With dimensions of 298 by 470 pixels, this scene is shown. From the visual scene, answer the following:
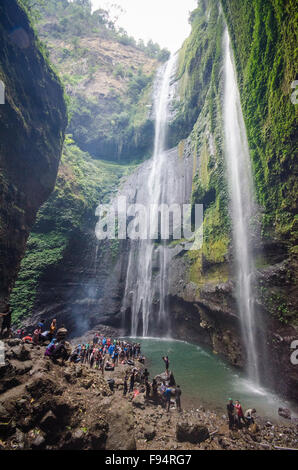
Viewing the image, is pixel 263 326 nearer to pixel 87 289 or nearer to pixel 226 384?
pixel 226 384

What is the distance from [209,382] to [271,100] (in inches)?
509

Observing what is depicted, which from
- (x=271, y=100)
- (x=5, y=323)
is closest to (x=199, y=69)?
(x=271, y=100)

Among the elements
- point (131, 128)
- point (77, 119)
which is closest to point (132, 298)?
point (131, 128)

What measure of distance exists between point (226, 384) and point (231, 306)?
380 cm

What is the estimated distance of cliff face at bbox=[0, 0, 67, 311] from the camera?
977cm

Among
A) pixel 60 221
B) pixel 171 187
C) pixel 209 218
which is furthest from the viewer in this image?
pixel 171 187

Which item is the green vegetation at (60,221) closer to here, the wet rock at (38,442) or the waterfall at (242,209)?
→ the wet rock at (38,442)

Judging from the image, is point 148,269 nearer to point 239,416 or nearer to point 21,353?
point 239,416

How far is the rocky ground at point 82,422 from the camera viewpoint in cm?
402

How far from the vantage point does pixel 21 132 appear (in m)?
11.0

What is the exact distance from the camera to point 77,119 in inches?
1251

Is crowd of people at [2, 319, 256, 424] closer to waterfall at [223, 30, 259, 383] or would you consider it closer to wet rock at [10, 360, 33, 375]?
wet rock at [10, 360, 33, 375]

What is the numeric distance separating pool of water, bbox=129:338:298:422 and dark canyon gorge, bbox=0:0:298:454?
70cm
